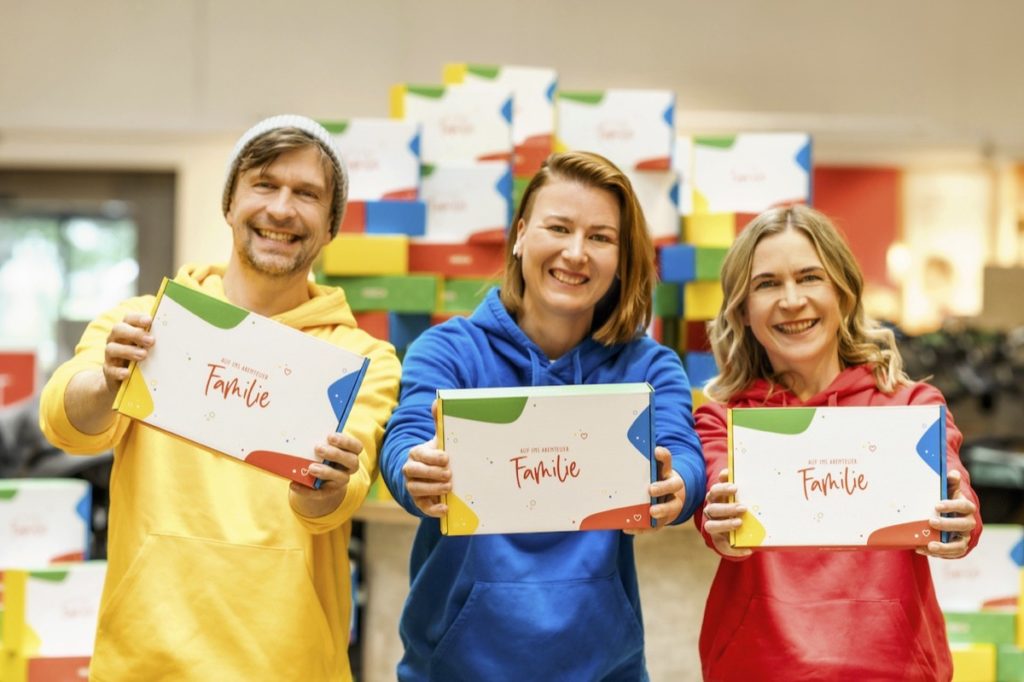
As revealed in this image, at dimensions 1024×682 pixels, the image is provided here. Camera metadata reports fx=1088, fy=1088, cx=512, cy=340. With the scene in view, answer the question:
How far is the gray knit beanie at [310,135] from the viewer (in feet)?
5.32

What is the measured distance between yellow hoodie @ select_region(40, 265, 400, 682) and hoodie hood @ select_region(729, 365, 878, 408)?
564mm

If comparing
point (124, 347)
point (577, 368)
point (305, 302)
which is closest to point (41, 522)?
point (305, 302)

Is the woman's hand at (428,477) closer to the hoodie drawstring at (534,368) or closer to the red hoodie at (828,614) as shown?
Answer: the hoodie drawstring at (534,368)

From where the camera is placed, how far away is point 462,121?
9.40ft

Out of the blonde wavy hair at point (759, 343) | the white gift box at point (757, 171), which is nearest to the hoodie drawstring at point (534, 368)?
the blonde wavy hair at point (759, 343)

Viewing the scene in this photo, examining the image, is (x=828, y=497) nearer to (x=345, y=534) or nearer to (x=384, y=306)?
(x=345, y=534)

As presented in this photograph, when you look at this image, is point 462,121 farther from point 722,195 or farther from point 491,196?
point 722,195

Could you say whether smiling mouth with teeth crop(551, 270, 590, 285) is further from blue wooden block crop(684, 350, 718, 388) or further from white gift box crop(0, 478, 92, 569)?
white gift box crop(0, 478, 92, 569)

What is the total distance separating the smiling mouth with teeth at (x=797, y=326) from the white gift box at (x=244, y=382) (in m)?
0.65

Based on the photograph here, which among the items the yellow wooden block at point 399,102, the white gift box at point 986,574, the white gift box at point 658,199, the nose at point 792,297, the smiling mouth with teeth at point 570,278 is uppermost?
the yellow wooden block at point 399,102

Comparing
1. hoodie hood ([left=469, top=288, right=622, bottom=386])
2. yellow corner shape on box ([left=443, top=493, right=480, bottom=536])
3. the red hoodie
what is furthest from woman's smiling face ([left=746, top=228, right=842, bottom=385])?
yellow corner shape on box ([left=443, top=493, right=480, bottom=536])

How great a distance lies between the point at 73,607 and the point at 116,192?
4705 mm

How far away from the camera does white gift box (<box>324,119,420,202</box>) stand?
8.75 ft

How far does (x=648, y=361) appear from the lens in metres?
1.60
